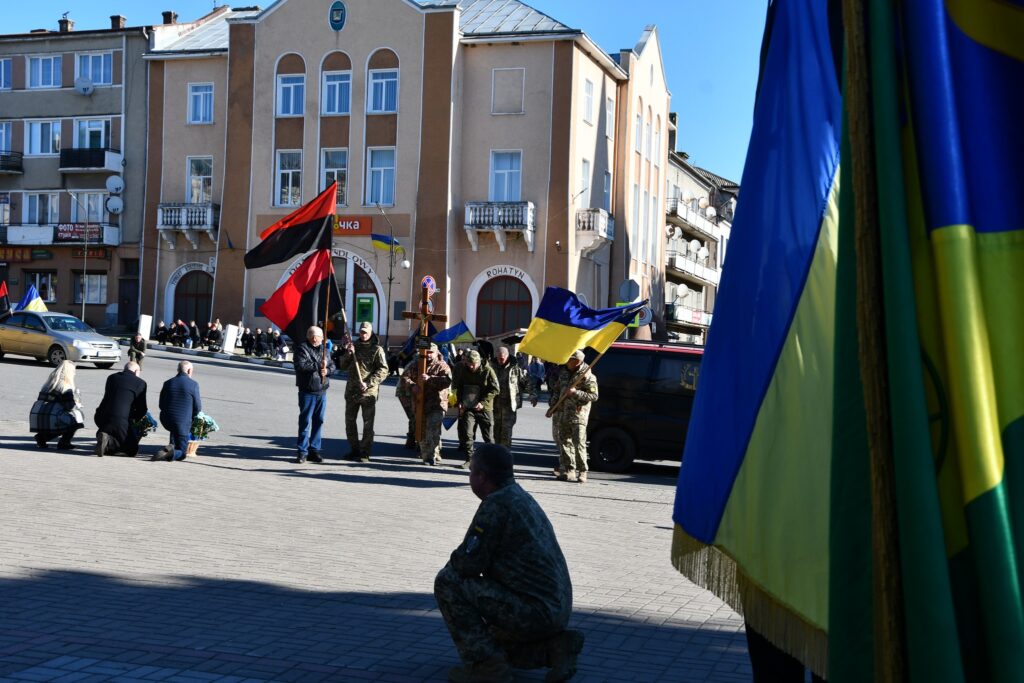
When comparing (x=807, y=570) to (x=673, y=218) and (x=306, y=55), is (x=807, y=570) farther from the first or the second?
(x=673, y=218)

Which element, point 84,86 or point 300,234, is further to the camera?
point 84,86

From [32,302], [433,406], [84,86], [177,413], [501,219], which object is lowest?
[177,413]

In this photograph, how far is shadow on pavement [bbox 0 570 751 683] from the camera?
6102mm

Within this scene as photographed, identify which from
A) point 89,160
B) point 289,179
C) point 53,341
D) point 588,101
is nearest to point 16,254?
point 89,160

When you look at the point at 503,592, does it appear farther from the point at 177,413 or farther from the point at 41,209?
the point at 41,209

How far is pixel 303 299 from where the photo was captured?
17062 mm

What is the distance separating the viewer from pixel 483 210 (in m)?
43.9

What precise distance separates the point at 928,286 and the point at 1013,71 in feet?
1.59

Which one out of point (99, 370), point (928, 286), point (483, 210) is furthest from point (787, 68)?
point (483, 210)

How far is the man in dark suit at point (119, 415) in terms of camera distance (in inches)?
636

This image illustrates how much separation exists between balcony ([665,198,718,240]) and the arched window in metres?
16.3

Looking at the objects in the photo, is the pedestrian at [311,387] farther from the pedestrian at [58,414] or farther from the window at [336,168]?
the window at [336,168]

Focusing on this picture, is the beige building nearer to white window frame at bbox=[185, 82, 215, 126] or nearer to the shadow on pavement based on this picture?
white window frame at bbox=[185, 82, 215, 126]

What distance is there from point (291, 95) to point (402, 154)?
212 inches
